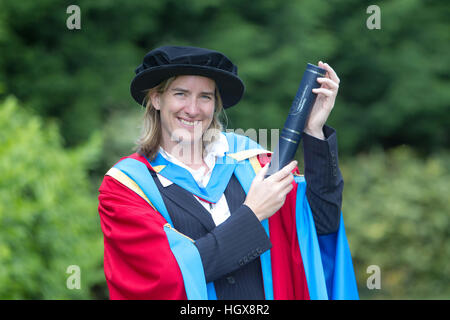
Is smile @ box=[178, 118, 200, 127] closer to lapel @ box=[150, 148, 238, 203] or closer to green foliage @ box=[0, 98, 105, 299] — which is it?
lapel @ box=[150, 148, 238, 203]

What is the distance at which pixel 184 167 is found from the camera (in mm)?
1741

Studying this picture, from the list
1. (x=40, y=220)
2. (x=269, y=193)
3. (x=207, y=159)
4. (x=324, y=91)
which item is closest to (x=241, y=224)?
(x=269, y=193)

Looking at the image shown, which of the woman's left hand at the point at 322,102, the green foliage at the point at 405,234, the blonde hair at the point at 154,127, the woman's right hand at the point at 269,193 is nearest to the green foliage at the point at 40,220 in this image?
the blonde hair at the point at 154,127

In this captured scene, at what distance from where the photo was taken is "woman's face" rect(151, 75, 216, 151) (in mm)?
1719

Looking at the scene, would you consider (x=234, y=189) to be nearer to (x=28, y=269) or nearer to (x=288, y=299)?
(x=288, y=299)

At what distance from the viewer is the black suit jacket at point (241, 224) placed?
1532mm

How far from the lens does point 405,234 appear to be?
4777 millimetres

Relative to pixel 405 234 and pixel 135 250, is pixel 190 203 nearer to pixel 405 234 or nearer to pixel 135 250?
pixel 135 250

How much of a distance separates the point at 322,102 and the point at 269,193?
1.04 feet

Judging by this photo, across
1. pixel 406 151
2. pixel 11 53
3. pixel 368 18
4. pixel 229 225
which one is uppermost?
pixel 368 18

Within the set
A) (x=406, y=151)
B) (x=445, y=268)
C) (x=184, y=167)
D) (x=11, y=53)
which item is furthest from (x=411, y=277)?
(x=11, y=53)

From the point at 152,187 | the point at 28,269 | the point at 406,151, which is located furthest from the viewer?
the point at 406,151

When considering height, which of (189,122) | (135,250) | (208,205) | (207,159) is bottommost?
(135,250)

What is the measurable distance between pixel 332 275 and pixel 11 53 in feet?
16.4
